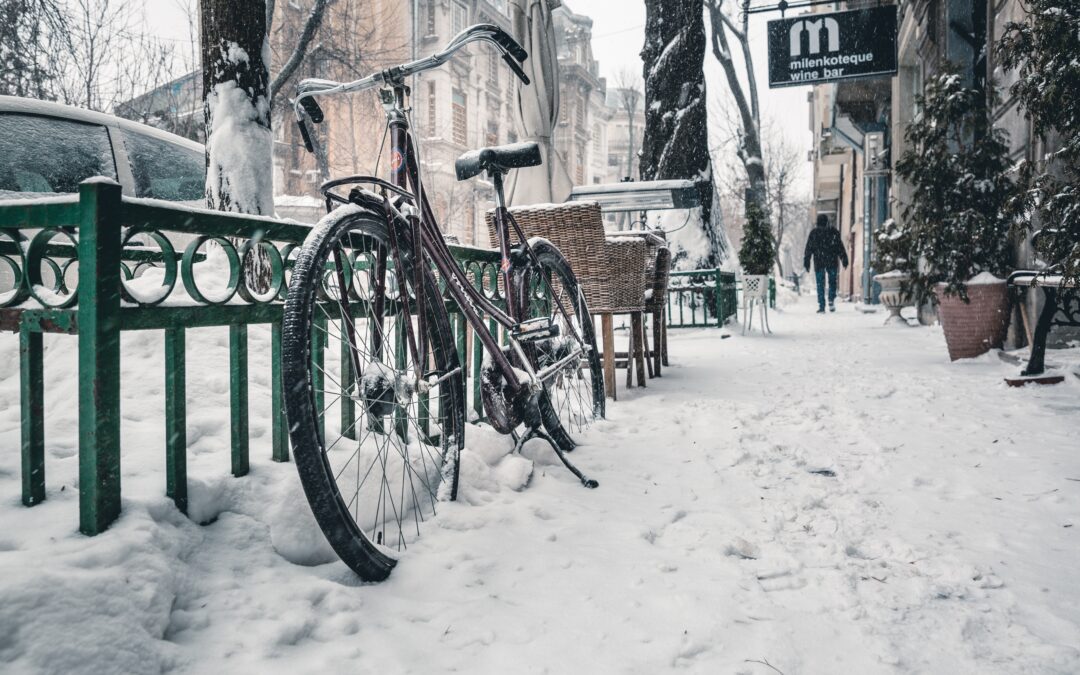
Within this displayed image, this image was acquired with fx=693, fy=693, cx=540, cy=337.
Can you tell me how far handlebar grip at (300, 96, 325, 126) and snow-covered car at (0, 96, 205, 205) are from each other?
2.35 meters

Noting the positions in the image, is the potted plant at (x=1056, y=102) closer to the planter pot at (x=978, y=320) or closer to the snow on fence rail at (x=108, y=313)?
the planter pot at (x=978, y=320)

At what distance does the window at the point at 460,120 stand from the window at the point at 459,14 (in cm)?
305

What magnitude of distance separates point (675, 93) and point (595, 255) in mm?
6116

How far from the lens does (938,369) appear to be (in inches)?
211

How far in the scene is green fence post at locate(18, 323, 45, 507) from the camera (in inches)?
64.1

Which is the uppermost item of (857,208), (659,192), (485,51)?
(485,51)

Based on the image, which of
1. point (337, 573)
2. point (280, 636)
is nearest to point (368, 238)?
point (337, 573)

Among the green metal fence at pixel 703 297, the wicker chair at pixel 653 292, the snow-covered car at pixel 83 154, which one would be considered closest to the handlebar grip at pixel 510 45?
the wicker chair at pixel 653 292

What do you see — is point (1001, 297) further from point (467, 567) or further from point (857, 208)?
point (857, 208)

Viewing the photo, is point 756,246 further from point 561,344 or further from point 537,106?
point 561,344

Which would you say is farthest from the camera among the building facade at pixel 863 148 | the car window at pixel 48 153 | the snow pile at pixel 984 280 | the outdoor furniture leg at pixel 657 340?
the building facade at pixel 863 148

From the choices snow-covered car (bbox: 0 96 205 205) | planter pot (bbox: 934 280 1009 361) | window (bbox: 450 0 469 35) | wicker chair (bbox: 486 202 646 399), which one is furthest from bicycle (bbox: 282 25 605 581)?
window (bbox: 450 0 469 35)

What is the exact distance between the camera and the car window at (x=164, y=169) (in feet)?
16.3

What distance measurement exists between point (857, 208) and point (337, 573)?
79.2ft
